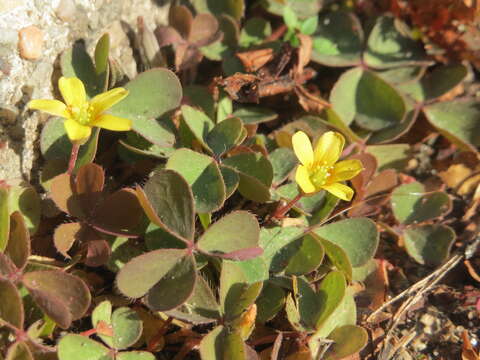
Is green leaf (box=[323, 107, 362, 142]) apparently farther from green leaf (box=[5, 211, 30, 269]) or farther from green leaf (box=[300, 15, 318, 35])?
green leaf (box=[5, 211, 30, 269])

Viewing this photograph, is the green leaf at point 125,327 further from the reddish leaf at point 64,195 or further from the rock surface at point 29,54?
the rock surface at point 29,54

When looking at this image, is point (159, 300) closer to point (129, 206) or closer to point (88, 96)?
point (129, 206)

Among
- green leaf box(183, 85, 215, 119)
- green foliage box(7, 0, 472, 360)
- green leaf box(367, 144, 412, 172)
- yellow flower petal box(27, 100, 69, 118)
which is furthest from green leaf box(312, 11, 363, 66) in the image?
yellow flower petal box(27, 100, 69, 118)

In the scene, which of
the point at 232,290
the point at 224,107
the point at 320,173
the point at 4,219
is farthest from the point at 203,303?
the point at 224,107

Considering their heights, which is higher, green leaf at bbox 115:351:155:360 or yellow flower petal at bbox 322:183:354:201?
yellow flower petal at bbox 322:183:354:201

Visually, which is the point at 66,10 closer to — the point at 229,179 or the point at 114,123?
the point at 114,123

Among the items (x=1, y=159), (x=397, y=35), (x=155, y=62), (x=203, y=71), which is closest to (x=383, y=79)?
(x=397, y=35)
